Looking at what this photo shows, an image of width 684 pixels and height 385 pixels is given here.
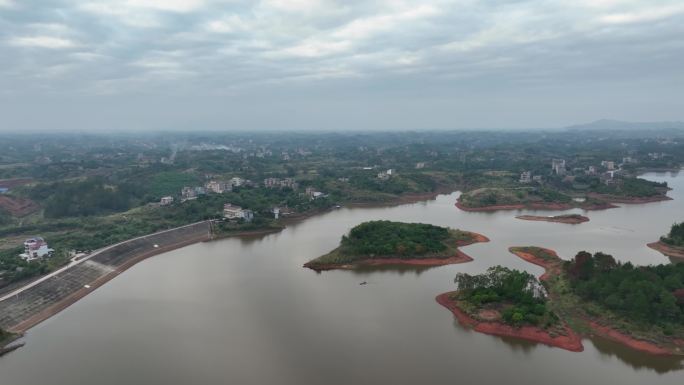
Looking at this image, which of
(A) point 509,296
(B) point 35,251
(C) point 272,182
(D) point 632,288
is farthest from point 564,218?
(B) point 35,251

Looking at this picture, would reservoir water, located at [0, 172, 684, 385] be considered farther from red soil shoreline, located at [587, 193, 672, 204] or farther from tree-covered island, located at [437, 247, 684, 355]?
red soil shoreline, located at [587, 193, 672, 204]

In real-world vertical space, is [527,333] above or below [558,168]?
below

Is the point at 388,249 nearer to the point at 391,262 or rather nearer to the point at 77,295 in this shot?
the point at 391,262

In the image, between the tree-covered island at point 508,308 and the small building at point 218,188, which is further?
the small building at point 218,188

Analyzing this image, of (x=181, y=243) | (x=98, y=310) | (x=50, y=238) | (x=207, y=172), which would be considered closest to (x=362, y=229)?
(x=181, y=243)

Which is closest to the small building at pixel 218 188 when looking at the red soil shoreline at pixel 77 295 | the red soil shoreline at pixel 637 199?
the red soil shoreline at pixel 77 295

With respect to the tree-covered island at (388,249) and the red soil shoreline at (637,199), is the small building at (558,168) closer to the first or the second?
the red soil shoreline at (637,199)
